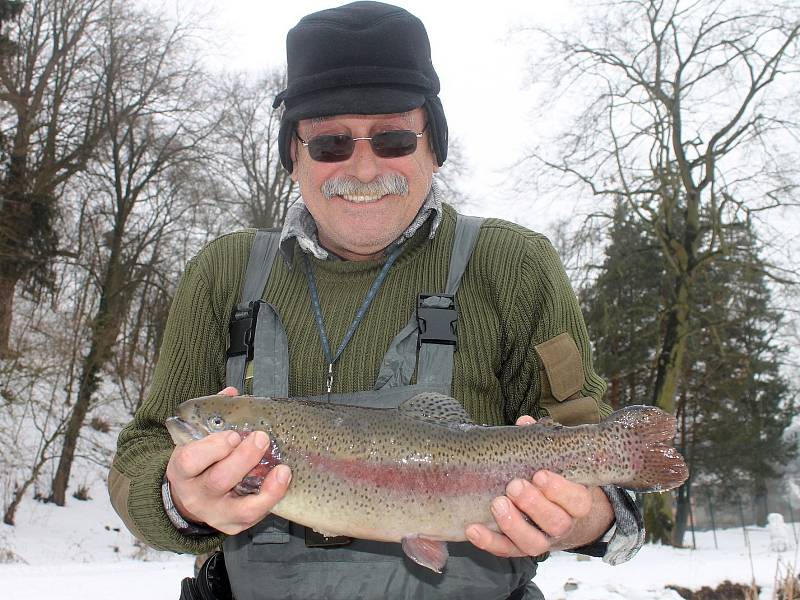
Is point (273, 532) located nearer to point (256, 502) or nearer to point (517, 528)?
point (256, 502)

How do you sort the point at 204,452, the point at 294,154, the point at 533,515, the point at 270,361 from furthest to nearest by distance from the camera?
the point at 294,154 → the point at 270,361 → the point at 533,515 → the point at 204,452

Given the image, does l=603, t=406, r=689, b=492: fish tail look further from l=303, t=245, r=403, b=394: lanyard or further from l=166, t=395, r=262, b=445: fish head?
l=166, t=395, r=262, b=445: fish head

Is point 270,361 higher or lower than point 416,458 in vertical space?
higher

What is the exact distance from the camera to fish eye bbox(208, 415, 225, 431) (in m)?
2.54

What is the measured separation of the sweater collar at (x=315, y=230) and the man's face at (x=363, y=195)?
0.10 feet

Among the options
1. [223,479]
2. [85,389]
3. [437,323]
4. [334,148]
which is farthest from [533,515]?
[85,389]

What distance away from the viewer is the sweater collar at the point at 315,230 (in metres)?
2.95

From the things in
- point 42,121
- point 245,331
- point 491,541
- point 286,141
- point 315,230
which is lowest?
point 491,541

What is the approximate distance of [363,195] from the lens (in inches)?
114

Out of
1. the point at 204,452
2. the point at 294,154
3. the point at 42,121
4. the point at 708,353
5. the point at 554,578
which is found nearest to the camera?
the point at 204,452

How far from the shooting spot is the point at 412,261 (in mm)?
2943

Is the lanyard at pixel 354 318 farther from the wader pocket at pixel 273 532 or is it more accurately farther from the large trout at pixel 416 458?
the wader pocket at pixel 273 532

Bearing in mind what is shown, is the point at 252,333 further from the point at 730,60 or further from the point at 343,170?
the point at 730,60

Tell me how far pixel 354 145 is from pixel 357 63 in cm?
32
